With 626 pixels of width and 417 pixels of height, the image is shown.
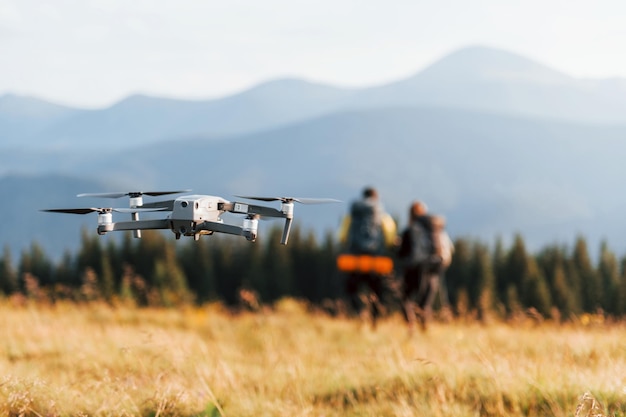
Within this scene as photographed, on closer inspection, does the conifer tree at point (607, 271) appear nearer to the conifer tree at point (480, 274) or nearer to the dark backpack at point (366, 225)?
the conifer tree at point (480, 274)

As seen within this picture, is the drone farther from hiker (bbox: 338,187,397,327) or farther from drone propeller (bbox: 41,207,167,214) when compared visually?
hiker (bbox: 338,187,397,327)

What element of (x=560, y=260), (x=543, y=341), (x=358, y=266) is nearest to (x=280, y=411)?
(x=543, y=341)

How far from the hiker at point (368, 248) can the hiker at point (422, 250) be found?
1.27 ft

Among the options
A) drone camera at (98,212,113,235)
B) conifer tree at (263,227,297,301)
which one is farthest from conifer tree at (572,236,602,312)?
drone camera at (98,212,113,235)

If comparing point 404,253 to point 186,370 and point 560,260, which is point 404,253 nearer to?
point 186,370

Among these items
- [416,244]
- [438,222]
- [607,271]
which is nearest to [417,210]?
[438,222]

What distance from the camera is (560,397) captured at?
4953 mm

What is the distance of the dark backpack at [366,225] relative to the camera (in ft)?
33.8

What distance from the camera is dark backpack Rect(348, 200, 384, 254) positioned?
10.3m

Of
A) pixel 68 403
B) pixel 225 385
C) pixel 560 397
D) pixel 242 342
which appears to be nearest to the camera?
pixel 68 403

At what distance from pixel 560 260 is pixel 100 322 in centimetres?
11861

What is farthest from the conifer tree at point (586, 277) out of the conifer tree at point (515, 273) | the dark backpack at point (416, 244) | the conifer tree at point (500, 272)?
the dark backpack at point (416, 244)

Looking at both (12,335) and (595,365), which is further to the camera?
(12,335)

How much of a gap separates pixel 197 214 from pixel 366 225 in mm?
8557
